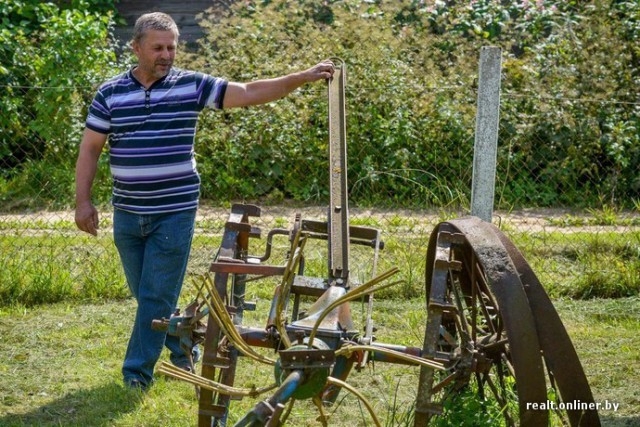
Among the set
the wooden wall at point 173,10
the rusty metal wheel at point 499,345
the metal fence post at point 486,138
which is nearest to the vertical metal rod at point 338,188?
the rusty metal wheel at point 499,345

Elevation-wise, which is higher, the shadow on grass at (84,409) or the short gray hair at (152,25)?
the short gray hair at (152,25)

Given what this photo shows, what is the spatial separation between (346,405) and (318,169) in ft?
13.4

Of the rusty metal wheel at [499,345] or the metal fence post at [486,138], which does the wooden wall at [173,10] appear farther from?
the rusty metal wheel at [499,345]

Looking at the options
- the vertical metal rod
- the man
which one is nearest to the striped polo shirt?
the man

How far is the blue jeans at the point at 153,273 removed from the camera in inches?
211

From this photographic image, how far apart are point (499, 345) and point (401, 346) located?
393 millimetres

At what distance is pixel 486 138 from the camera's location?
632cm

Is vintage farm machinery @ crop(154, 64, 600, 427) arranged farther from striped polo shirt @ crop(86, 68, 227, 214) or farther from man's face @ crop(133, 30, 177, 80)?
man's face @ crop(133, 30, 177, 80)

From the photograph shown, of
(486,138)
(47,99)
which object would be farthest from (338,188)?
(47,99)

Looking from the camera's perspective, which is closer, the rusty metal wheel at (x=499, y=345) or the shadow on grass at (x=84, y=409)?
the rusty metal wheel at (x=499, y=345)

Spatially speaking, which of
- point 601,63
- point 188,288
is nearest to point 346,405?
point 188,288

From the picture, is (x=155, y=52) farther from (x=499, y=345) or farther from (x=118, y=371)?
(x=499, y=345)

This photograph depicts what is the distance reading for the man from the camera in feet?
17.5

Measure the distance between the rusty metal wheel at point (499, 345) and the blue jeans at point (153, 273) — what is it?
5.14 feet
